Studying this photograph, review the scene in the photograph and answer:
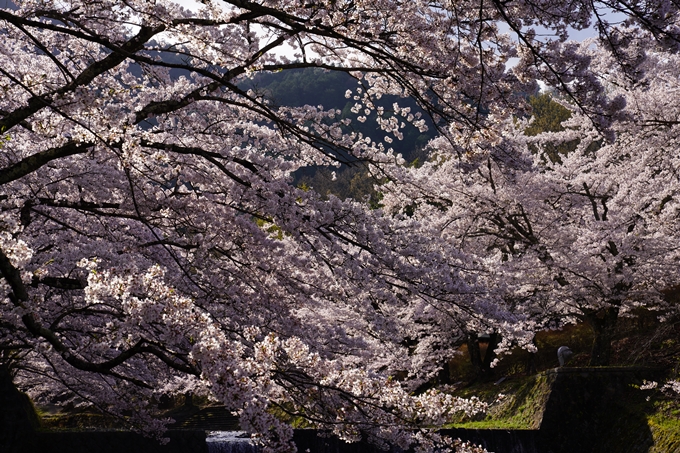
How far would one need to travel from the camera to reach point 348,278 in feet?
20.1

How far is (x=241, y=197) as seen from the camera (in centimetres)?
627

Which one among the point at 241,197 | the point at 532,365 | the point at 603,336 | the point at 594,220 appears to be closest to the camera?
the point at 241,197

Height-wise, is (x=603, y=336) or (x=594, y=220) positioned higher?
(x=594, y=220)

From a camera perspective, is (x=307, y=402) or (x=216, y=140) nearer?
(x=307, y=402)

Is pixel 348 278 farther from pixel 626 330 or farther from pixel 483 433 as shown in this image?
pixel 626 330

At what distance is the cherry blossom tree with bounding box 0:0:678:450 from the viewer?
13.2 feet

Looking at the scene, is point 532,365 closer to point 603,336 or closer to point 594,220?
point 603,336

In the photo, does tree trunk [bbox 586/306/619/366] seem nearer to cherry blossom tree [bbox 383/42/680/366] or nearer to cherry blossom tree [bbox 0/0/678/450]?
cherry blossom tree [bbox 383/42/680/366]

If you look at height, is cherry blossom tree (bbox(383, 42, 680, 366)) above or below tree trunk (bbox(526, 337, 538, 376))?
above

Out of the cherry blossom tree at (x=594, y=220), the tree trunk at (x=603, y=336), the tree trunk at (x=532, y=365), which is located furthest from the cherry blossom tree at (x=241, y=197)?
the tree trunk at (x=532, y=365)

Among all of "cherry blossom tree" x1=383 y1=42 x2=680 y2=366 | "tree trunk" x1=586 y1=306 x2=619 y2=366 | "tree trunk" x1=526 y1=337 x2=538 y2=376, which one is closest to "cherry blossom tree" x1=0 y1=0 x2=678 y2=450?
"cherry blossom tree" x1=383 y1=42 x2=680 y2=366

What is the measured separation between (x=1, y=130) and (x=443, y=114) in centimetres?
378

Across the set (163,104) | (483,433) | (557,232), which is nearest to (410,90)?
(163,104)

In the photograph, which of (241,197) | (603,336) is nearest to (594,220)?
(603,336)
